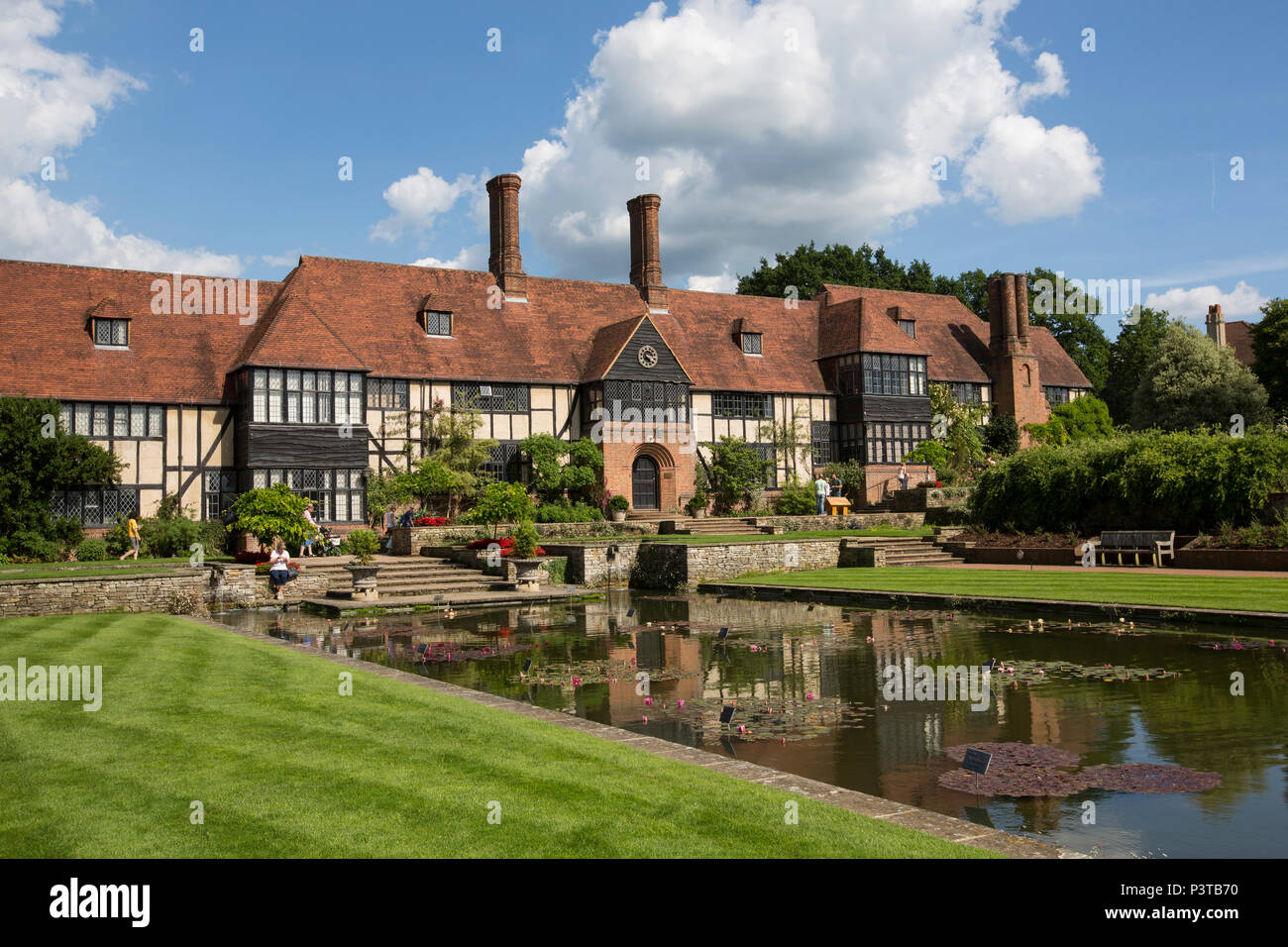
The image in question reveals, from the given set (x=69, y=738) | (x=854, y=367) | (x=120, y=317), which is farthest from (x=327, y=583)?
(x=854, y=367)

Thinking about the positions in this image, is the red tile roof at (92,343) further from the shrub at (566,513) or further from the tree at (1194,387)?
the tree at (1194,387)

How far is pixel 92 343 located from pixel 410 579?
636 inches

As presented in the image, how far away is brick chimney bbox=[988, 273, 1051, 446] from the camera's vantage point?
161ft

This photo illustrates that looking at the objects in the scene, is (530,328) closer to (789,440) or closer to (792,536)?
(789,440)

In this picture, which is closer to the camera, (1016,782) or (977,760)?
(977,760)

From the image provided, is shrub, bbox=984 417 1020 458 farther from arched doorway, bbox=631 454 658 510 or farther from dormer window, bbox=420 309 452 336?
dormer window, bbox=420 309 452 336

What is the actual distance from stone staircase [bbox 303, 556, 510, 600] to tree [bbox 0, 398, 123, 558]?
8.96m

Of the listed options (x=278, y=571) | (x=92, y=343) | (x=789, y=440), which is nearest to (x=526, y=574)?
(x=278, y=571)

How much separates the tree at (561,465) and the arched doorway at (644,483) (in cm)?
246

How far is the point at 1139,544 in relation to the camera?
2520 cm

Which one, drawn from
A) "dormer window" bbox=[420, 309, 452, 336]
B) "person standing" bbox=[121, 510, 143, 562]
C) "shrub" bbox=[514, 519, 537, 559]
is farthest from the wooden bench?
"person standing" bbox=[121, 510, 143, 562]
